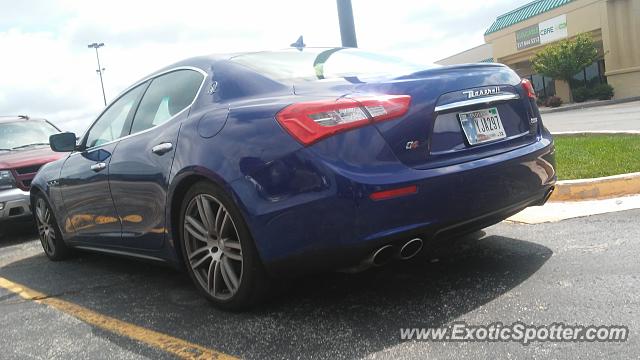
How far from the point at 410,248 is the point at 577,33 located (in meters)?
39.0

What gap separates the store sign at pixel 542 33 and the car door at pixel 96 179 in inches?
1533

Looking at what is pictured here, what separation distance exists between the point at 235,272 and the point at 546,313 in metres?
1.62

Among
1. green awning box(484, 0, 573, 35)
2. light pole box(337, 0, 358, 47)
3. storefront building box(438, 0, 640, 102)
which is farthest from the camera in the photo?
green awning box(484, 0, 573, 35)

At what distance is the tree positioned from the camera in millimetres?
34594

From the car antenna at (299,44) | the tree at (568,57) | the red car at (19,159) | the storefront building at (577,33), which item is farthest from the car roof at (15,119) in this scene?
the tree at (568,57)

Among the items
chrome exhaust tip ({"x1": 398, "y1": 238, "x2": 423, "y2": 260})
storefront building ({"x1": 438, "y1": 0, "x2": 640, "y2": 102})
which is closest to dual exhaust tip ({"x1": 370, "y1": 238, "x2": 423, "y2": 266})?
chrome exhaust tip ({"x1": 398, "y1": 238, "x2": 423, "y2": 260})

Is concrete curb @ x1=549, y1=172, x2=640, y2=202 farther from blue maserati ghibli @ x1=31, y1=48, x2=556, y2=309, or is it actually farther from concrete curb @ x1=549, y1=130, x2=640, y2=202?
blue maserati ghibli @ x1=31, y1=48, x2=556, y2=309

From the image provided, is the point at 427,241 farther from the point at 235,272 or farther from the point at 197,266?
the point at 197,266

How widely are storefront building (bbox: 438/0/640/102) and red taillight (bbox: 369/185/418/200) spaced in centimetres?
2952

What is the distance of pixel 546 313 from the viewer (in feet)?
9.28

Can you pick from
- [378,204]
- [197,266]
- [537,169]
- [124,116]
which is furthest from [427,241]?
[124,116]

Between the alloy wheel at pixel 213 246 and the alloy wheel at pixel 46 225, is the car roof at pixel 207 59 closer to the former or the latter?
the alloy wheel at pixel 213 246

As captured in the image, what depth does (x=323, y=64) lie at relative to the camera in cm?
368

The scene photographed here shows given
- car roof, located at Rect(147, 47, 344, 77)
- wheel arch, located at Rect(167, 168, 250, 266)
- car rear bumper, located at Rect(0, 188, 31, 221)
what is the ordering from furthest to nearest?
car rear bumper, located at Rect(0, 188, 31, 221) < car roof, located at Rect(147, 47, 344, 77) < wheel arch, located at Rect(167, 168, 250, 266)
